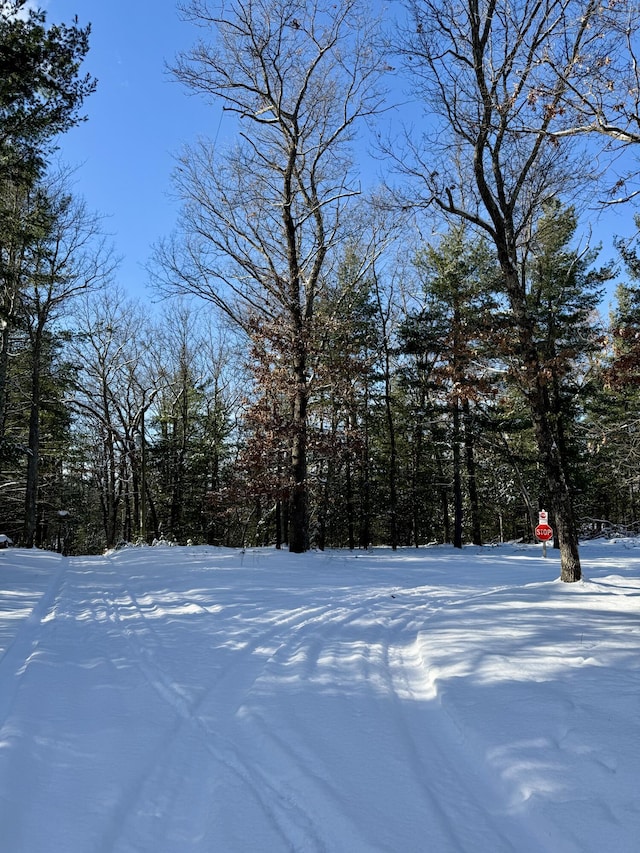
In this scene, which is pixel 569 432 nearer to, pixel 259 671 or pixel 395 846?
pixel 259 671

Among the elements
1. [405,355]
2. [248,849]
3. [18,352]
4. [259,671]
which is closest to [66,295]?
[18,352]

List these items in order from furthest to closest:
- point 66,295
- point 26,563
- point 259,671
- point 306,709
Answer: point 66,295 < point 26,563 < point 259,671 < point 306,709

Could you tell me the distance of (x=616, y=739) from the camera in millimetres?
3086

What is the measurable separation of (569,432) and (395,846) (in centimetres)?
2300

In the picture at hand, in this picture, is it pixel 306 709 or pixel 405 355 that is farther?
pixel 405 355

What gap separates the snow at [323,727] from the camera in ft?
7.72

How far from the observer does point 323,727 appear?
11.2 feet

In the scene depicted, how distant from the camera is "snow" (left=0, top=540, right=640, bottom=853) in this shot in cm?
235

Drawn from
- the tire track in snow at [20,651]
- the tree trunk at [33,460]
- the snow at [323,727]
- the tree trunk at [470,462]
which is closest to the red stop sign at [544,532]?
the snow at [323,727]

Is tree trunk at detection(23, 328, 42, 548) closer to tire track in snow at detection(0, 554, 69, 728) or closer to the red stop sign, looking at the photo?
tire track in snow at detection(0, 554, 69, 728)

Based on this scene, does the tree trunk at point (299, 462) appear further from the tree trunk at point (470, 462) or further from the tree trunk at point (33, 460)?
the tree trunk at point (33, 460)

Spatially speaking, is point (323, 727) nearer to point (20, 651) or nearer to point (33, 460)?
point (20, 651)

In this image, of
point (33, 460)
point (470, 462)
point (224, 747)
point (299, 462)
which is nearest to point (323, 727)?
point (224, 747)

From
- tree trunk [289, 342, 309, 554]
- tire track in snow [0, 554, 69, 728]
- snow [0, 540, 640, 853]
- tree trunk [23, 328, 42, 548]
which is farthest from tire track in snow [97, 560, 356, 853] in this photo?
tree trunk [23, 328, 42, 548]
